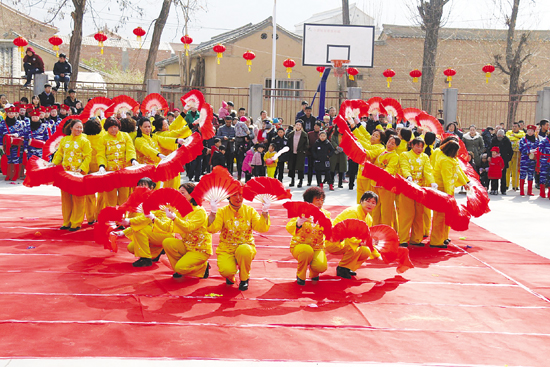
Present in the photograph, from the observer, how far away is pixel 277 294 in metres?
5.68

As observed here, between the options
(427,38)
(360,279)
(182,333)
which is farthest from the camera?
(427,38)

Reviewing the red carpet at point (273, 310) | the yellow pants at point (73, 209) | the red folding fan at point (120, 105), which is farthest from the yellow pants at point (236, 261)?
the red folding fan at point (120, 105)

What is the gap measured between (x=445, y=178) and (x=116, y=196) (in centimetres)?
456

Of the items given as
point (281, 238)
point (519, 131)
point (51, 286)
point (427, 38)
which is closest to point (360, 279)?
point (281, 238)

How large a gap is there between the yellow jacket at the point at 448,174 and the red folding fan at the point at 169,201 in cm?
379

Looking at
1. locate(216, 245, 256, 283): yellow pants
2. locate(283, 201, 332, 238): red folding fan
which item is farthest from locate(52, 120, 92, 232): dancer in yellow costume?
locate(283, 201, 332, 238): red folding fan

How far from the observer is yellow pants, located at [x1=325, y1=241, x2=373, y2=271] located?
6.28 metres

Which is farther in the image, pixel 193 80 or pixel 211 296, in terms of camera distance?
pixel 193 80

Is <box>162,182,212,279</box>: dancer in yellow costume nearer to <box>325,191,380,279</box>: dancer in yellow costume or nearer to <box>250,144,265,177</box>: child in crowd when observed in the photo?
<box>325,191,380,279</box>: dancer in yellow costume

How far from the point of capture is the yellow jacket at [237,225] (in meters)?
5.79

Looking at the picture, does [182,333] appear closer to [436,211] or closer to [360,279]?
[360,279]

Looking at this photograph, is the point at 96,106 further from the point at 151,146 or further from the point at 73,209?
the point at 73,209

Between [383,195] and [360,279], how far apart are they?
85.4 inches

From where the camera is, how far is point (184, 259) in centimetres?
591
